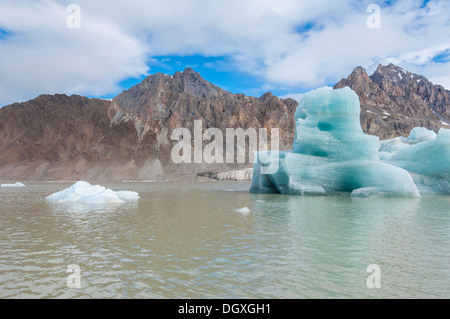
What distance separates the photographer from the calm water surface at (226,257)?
20.4 ft

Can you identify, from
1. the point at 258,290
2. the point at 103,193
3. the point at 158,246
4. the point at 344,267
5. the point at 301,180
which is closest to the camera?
the point at 258,290

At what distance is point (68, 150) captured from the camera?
369ft

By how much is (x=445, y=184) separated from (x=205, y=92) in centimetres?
12913

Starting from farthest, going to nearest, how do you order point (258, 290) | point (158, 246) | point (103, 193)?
point (103, 193) < point (158, 246) < point (258, 290)

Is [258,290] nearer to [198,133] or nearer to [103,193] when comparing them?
[103,193]

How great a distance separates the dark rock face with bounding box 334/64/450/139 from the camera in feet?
467

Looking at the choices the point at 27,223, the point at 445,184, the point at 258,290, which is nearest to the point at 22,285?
the point at 258,290

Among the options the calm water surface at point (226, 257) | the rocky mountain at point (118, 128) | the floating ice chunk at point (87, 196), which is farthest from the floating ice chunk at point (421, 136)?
the rocky mountain at point (118, 128)

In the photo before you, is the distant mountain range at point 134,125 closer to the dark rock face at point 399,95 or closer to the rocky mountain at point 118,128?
the rocky mountain at point 118,128

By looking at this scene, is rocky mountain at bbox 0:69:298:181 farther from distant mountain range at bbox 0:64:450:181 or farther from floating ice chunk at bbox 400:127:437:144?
floating ice chunk at bbox 400:127:437:144

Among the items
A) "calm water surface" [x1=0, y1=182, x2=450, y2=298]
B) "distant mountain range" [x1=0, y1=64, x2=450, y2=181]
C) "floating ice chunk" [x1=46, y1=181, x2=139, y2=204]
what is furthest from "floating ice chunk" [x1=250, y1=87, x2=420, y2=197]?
"distant mountain range" [x1=0, y1=64, x2=450, y2=181]

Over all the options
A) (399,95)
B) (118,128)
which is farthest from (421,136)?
(399,95)

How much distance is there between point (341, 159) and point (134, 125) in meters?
100

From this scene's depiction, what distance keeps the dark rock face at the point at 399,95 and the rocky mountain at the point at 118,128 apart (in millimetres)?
33367
